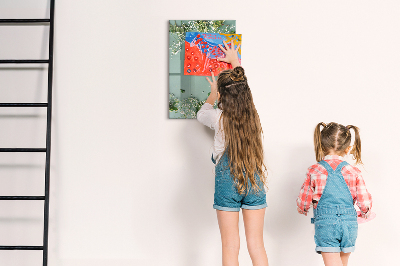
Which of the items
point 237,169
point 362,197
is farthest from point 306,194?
point 237,169

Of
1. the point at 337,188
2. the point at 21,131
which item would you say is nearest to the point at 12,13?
the point at 21,131

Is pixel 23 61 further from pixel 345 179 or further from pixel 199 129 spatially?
pixel 345 179

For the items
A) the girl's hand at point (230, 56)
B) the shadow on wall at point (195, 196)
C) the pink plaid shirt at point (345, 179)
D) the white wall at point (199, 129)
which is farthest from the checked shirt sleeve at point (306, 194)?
the girl's hand at point (230, 56)

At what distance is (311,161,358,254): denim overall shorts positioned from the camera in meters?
1.65

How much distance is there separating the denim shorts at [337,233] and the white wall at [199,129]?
439mm

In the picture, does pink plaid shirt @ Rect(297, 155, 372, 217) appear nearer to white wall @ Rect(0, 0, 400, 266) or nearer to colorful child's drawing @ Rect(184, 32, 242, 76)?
white wall @ Rect(0, 0, 400, 266)

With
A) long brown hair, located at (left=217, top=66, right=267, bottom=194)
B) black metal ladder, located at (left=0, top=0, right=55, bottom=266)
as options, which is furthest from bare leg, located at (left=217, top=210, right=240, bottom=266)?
black metal ladder, located at (left=0, top=0, right=55, bottom=266)

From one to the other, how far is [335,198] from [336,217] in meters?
0.10

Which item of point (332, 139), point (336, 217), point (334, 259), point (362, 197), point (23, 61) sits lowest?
point (334, 259)

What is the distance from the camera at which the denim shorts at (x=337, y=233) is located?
1.65 m

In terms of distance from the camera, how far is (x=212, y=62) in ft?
6.79

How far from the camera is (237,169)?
1670 mm

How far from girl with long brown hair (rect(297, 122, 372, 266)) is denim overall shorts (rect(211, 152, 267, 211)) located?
27cm

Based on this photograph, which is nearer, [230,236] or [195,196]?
[230,236]
